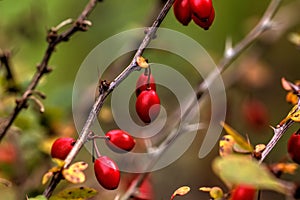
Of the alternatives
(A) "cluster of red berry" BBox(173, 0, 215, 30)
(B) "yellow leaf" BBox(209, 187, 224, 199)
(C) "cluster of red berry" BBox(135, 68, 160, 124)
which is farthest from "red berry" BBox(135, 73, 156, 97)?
(B) "yellow leaf" BBox(209, 187, 224, 199)

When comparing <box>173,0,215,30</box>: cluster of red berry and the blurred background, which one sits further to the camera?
the blurred background

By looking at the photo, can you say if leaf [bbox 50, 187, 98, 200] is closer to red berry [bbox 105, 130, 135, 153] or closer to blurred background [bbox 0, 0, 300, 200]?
red berry [bbox 105, 130, 135, 153]

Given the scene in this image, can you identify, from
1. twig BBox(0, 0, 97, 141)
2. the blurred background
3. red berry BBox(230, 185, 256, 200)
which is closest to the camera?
red berry BBox(230, 185, 256, 200)

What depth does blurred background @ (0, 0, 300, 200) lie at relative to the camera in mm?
1888

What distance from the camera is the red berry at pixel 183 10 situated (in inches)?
44.4

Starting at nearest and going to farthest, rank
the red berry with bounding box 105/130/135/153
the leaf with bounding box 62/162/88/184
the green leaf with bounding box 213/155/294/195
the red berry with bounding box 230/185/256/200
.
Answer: the green leaf with bounding box 213/155/294/195 → the red berry with bounding box 230/185/256/200 → the leaf with bounding box 62/162/88/184 → the red berry with bounding box 105/130/135/153

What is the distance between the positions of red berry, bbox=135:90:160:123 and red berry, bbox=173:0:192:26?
0.16 m

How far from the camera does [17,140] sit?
187cm

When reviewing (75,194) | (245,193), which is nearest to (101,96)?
(75,194)

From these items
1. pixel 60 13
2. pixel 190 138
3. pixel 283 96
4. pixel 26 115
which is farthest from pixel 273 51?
pixel 26 115

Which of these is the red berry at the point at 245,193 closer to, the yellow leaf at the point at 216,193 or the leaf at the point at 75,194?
the yellow leaf at the point at 216,193

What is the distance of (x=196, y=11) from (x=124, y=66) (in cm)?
102

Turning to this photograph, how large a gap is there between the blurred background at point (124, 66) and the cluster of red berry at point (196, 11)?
0.56 metres

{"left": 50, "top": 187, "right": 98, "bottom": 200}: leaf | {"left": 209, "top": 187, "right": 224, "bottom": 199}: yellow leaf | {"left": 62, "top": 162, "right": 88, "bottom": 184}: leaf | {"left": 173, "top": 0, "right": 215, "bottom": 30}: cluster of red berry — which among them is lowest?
{"left": 209, "top": 187, "right": 224, "bottom": 199}: yellow leaf
